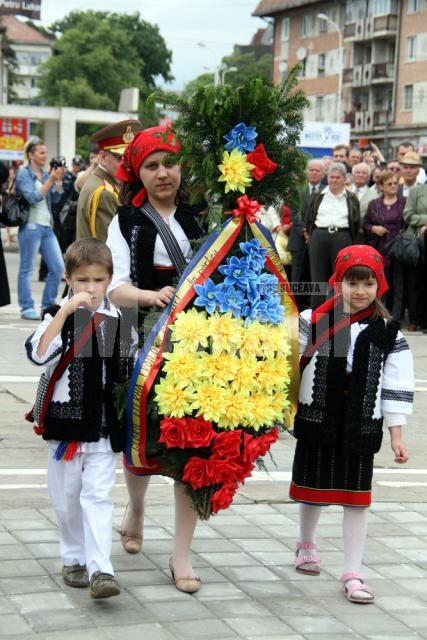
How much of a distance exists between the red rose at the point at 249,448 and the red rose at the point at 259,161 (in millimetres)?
1080

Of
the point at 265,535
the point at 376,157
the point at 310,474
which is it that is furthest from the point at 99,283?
the point at 376,157

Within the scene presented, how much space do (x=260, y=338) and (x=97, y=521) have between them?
988 mm

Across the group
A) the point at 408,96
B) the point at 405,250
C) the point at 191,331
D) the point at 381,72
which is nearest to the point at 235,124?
the point at 191,331

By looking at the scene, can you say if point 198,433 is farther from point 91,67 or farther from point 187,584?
point 91,67

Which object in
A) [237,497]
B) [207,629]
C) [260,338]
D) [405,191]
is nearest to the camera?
[207,629]

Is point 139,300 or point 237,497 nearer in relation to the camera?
point 139,300

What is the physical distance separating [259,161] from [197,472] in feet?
4.29

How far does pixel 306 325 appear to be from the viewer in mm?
5219

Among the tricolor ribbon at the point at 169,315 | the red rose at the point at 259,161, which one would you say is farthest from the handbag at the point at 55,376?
the red rose at the point at 259,161

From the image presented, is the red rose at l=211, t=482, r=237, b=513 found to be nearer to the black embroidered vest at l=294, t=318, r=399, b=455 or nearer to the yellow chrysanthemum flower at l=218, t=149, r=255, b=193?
the black embroidered vest at l=294, t=318, r=399, b=455

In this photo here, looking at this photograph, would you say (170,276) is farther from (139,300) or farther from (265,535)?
(265,535)

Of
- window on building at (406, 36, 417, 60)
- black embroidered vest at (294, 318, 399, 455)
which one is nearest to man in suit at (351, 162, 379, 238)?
black embroidered vest at (294, 318, 399, 455)

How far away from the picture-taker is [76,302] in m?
4.70

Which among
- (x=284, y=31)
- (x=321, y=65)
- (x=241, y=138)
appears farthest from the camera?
(x=284, y=31)
